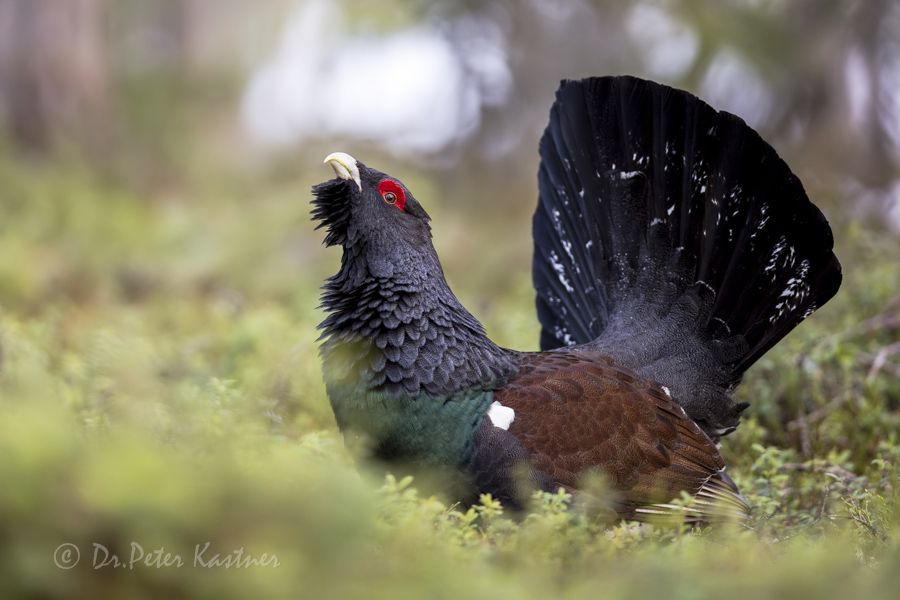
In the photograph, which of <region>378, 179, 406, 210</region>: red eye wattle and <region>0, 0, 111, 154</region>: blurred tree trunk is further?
<region>0, 0, 111, 154</region>: blurred tree trunk

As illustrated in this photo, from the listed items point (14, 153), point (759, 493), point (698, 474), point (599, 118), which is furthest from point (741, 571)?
point (14, 153)

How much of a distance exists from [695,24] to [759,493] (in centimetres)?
818

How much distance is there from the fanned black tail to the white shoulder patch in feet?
3.55

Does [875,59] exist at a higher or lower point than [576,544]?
higher

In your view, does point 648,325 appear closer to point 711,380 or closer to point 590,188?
point 711,380

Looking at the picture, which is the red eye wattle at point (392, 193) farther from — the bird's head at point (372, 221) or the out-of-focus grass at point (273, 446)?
the out-of-focus grass at point (273, 446)

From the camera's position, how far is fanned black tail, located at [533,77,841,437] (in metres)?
3.88

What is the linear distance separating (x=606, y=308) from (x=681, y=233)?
68 centimetres

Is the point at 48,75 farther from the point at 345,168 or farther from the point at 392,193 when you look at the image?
the point at 392,193

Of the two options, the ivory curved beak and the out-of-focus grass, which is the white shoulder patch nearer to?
the out-of-focus grass

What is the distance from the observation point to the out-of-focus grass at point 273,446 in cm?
155

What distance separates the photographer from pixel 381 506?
2332 mm

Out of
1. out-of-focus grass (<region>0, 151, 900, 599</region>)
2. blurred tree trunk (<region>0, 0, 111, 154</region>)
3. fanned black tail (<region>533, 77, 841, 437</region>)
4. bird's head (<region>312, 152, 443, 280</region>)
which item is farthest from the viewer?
blurred tree trunk (<region>0, 0, 111, 154</region>)

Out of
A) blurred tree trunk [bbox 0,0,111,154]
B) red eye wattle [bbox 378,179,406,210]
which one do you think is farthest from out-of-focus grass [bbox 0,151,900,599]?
red eye wattle [bbox 378,179,406,210]
